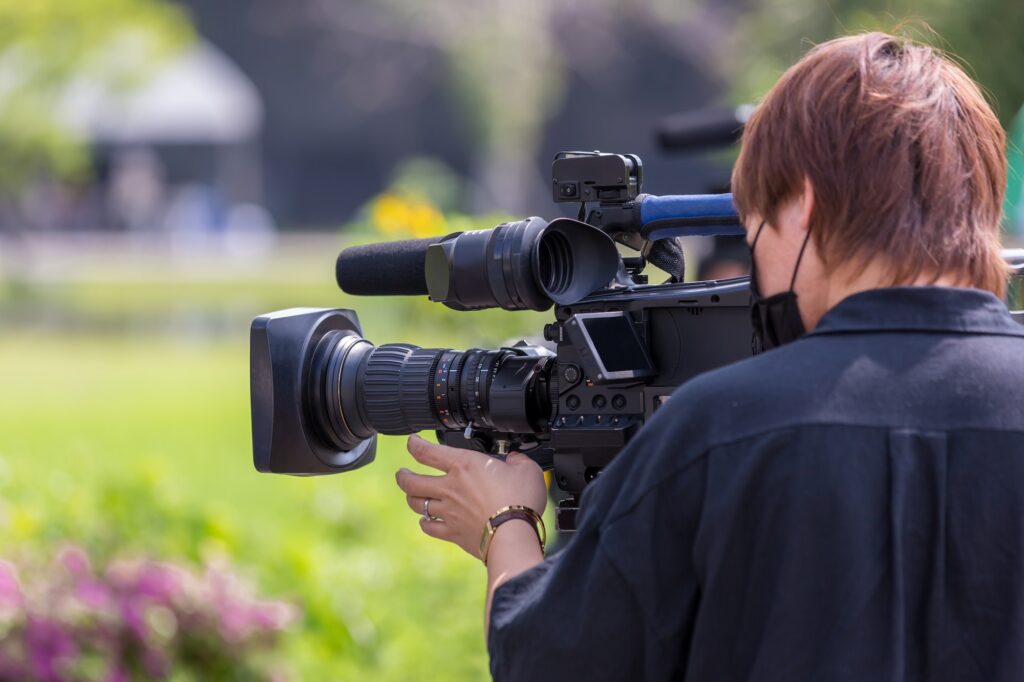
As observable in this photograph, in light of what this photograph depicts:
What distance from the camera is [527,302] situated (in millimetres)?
1676

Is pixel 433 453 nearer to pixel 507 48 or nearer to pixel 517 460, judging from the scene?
pixel 517 460

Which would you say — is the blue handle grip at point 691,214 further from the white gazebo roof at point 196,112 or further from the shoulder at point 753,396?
the white gazebo roof at point 196,112

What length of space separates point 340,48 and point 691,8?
7.84 meters

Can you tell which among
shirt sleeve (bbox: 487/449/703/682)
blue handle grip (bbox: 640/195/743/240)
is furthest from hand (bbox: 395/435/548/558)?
blue handle grip (bbox: 640/195/743/240)

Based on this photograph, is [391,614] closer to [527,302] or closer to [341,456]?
[341,456]

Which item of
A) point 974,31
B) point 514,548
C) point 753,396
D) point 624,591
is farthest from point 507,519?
point 974,31

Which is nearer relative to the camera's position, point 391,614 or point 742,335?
point 742,335

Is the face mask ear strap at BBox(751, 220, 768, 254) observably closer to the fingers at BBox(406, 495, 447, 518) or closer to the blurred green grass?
the fingers at BBox(406, 495, 447, 518)

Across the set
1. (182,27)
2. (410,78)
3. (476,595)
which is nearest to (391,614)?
(476,595)

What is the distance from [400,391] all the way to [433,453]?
11.1 inches

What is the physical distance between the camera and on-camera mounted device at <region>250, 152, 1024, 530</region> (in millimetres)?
1635

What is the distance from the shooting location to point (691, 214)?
70.7 inches

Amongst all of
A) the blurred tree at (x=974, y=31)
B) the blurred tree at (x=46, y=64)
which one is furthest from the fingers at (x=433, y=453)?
the blurred tree at (x=46, y=64)

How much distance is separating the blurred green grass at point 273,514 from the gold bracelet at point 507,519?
1823 mm
